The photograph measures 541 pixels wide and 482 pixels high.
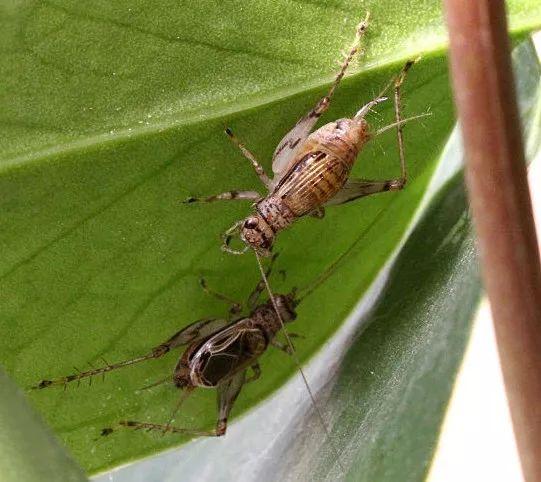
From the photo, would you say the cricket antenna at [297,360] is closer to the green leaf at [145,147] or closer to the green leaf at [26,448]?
the green leaf at [145,147]

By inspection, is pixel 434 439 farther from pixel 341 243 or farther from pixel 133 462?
pixel 133 462

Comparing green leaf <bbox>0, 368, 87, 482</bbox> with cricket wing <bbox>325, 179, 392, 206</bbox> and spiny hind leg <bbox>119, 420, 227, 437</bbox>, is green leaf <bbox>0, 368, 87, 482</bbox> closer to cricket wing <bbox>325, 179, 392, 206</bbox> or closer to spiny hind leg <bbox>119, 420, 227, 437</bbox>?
spiny hind leg <bbox>119, 420, 227, 437</bbox>

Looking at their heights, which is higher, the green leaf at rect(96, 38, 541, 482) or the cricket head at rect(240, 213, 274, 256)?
the cricket head at rect(240, 213, 274, 256)

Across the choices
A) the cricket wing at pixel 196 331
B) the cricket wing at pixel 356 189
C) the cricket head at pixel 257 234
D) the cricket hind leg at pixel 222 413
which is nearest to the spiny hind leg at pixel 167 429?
the cricket hind leg at pixel 222 413

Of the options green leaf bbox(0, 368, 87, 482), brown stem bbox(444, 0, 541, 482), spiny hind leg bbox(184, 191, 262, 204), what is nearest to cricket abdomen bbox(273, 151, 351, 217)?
spiny hind leg bbox(184, 191, 262, 204)

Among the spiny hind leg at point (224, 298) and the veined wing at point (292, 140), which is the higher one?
the veined wing at point (292, 140)

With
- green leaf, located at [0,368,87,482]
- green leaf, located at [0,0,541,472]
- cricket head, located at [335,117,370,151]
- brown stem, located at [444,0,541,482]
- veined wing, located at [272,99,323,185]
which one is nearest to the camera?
brown stem, located at [444,0,541,482]

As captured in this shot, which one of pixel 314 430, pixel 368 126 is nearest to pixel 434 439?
pixel 314 430
